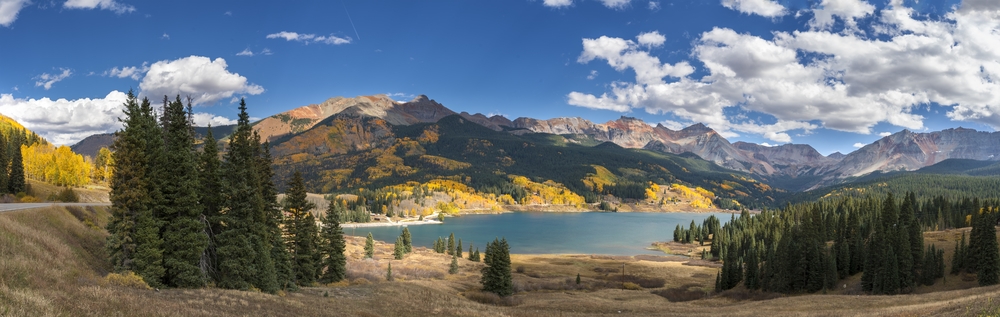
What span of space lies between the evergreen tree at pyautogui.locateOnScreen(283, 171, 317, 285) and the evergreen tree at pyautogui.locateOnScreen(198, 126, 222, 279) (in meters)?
12.8

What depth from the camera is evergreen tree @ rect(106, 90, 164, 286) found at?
31.4 metres

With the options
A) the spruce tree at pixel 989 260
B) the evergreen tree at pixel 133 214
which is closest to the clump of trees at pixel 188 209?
the evergreen tree at pixel 133 214

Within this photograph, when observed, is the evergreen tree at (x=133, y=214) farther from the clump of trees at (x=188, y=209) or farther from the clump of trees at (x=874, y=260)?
the clump of trees at (x=874, y=260)

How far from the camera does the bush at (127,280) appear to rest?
28253 millimetres

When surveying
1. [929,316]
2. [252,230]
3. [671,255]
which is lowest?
[671,255]

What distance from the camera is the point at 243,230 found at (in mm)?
39719

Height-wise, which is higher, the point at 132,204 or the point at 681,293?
the point at 132,204

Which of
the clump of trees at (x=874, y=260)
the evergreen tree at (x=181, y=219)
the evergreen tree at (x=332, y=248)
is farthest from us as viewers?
the clump of trees at (x=874, y=260)

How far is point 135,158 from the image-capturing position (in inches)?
1299

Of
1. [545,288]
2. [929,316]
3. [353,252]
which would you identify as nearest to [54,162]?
[353,252]

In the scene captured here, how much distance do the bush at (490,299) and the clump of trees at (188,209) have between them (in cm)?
2355

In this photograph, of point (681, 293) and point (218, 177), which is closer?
point (218, 177)

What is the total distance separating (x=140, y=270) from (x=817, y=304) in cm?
5394

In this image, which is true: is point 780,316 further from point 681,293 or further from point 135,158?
point 135,158
